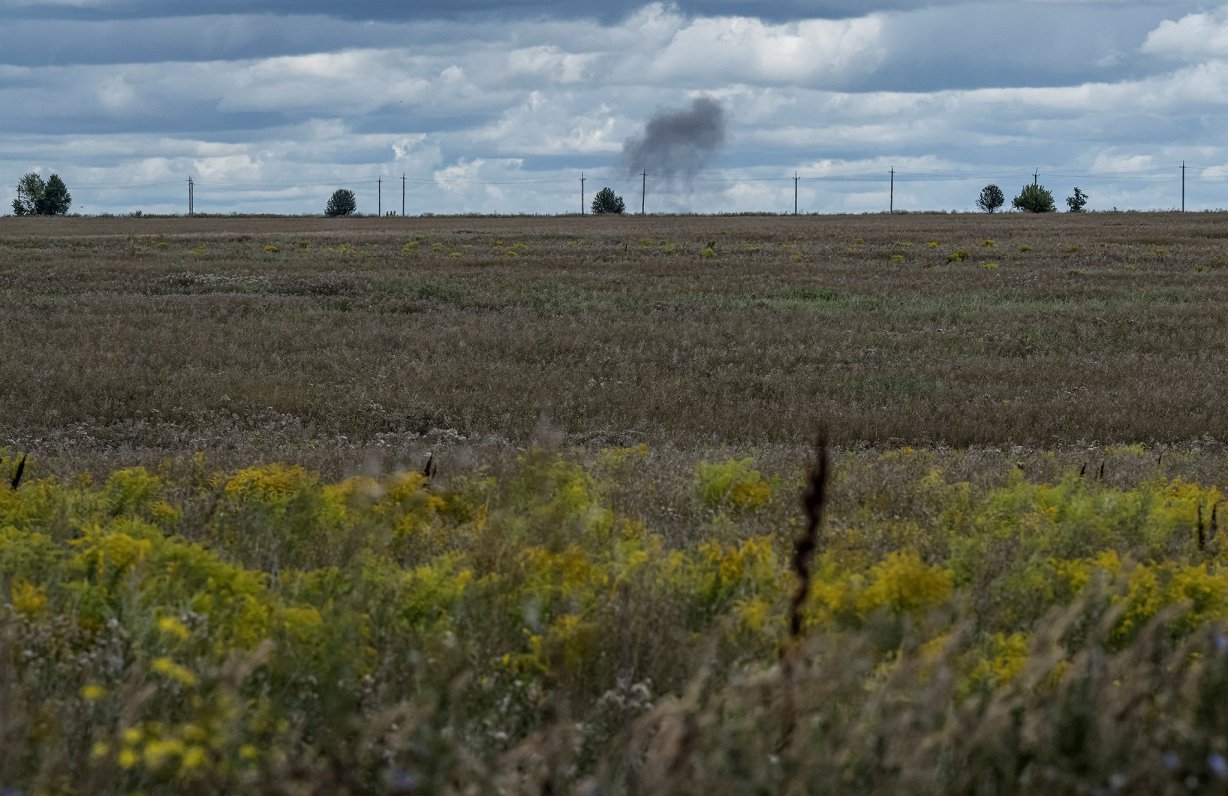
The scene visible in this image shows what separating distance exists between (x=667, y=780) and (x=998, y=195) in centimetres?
14552

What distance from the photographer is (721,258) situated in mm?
42375

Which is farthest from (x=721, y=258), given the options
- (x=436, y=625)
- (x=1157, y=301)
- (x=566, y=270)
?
(x=436, y=625)

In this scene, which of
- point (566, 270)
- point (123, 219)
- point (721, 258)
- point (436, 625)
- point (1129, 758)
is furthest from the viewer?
point (123, 219)

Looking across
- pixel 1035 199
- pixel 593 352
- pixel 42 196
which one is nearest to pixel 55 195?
pixel 42 196

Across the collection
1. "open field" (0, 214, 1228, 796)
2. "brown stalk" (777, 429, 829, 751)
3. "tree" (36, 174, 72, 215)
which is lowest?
"open field" (0, 214, 1228, 796)

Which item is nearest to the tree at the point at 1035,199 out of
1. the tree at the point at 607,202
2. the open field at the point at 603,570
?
the tree at the point at 607,202

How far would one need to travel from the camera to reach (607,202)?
148750 mm

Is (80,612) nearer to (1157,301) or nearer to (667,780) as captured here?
(667,780)

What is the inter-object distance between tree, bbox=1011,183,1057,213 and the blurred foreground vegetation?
337ft

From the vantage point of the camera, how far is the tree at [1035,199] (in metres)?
107

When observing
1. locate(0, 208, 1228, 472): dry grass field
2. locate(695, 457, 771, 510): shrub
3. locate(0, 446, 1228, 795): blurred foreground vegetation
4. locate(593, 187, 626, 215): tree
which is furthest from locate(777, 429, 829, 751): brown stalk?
locate(593, 187, 626, 215): tree

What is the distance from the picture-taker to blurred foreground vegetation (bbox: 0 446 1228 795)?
3.53 metres

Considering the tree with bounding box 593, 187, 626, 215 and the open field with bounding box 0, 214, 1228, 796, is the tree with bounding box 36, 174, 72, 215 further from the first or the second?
the open field with bounding box 0, 214, 1228, 796

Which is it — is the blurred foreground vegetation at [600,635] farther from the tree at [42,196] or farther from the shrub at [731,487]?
the tree at [42,196]
